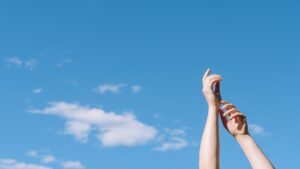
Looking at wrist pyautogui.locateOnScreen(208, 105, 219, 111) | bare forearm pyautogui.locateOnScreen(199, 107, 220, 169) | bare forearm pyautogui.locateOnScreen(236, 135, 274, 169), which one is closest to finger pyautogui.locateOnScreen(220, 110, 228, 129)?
bare forearm pyautogui.locateOnScreen(236, 135, 274, 169)

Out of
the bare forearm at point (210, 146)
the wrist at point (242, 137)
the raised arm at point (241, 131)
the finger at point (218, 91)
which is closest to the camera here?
the bare forearm at point (210, 146)

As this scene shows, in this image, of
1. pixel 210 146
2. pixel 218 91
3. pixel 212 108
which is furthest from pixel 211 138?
pixel 218 91

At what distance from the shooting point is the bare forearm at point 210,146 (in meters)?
5.57

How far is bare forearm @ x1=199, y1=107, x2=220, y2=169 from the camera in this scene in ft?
18.3

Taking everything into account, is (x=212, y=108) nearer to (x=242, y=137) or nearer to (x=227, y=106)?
(x=227, y=106)

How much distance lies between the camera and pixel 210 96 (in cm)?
600

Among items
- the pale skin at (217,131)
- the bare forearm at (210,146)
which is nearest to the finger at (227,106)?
the pale skin at (217,131)

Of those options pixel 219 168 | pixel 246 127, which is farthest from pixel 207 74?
pixel 219 168

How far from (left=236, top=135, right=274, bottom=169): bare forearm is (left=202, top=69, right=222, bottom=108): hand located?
403 mm

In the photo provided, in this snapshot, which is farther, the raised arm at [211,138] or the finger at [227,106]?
the finger at [227,106]

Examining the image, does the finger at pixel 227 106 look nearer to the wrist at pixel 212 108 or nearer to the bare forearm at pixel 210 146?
the wrist at pixel 212 108

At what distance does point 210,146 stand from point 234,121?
68 centimetres

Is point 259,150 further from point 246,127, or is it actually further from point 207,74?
point 207,74

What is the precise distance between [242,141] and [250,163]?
0.33 meters
